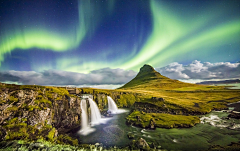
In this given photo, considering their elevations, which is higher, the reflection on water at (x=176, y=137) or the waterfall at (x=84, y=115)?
the waterfall at (x=84, y=115)

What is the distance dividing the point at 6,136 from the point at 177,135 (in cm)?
4497

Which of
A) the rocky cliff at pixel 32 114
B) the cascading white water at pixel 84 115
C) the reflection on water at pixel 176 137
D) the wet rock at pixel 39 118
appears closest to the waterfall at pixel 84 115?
the cascading white water at pixel 84 115

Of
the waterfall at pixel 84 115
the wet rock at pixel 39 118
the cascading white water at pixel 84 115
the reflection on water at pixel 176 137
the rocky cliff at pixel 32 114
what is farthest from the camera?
the waterfall at pixel 84 115

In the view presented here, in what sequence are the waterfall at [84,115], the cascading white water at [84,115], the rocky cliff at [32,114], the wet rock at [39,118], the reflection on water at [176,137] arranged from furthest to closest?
1. the waterfall at [84,115]
2. the cascading white water at [84,115]
3. the wet rock at [39,118]
4. the reflection on water at [176,137]
5. the rocky cliff at [32,114]

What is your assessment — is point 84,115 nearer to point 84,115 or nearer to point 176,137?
point 84,115

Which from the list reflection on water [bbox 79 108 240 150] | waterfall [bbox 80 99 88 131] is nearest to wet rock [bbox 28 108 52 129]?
reflection on water [bbox 79 108 240 150]

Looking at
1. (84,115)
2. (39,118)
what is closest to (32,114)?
(39,118)

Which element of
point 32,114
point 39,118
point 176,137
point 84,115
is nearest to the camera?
point 32,114

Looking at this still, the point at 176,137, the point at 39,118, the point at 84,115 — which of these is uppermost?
the point at 39,118

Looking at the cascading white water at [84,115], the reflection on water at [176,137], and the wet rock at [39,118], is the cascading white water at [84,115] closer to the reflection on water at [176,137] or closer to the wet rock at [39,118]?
the reflection on water at [176,137]

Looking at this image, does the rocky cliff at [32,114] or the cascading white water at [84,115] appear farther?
the cascading white water at [84,115]

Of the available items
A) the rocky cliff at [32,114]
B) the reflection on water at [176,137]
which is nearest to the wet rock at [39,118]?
the rocky cliff at [32,114]

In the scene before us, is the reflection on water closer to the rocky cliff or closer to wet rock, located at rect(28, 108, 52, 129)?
the rocky cliff

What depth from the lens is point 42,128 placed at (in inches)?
1123
